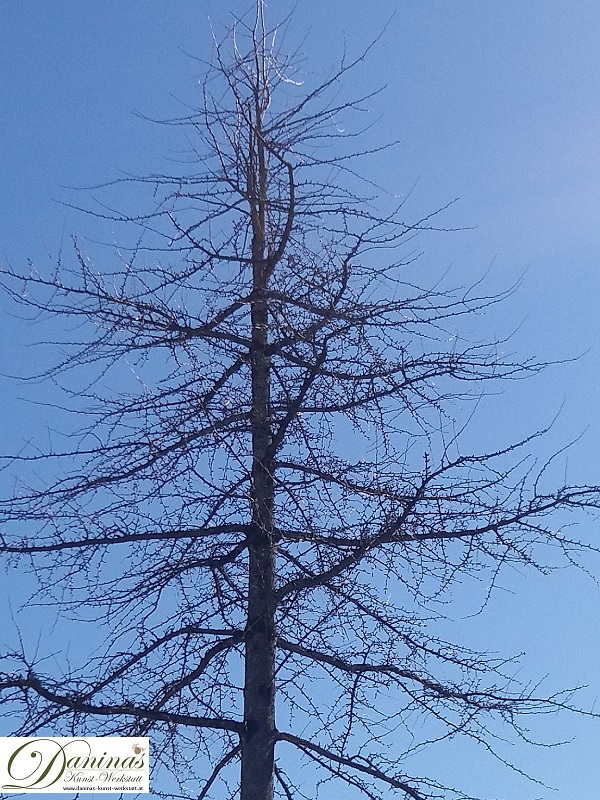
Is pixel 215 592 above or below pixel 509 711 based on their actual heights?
above

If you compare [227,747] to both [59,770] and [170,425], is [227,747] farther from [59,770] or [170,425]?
[170,425]

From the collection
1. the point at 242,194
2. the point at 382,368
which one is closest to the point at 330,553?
the point at 382,368

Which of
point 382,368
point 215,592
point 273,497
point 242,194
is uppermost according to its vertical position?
point 242,194

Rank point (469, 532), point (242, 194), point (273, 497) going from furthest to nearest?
point (242, 194) → point (273, 497) → point (469, 532)

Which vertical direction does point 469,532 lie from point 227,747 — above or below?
above

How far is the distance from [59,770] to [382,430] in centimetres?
229

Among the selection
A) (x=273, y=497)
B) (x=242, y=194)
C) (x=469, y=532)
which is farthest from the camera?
(x=242, y=194)

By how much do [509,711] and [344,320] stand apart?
81.9 inches

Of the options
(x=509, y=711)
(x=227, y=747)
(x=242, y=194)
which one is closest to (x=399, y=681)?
(x=509, y=711)

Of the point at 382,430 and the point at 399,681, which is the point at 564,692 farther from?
the point at 382,430

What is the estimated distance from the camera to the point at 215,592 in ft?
18.4

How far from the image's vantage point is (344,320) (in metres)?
5.59

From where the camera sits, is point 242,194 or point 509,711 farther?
point 242,194

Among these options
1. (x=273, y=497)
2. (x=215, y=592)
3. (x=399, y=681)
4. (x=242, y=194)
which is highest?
(x=242, y=194)
